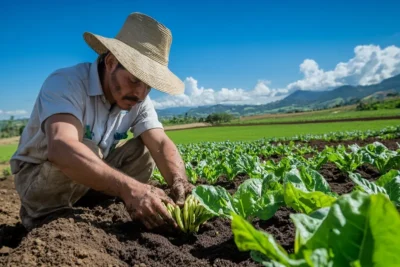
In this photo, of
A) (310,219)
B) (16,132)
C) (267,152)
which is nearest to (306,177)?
(310,219)

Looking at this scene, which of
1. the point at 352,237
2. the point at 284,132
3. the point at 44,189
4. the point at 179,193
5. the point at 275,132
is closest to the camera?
the point at 352,237

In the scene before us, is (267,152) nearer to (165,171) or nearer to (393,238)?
(165,171)

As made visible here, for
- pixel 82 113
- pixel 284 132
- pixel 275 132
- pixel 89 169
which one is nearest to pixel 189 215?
pixel 89 169

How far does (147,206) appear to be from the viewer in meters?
2.56

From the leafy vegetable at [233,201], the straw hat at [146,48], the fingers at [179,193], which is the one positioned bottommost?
the fingers at [179,193]

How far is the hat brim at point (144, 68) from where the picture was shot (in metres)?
3.08

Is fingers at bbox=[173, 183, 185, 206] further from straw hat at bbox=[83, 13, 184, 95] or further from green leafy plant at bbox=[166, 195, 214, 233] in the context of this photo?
straw hat at bbox=[83, 13, 184, 95]

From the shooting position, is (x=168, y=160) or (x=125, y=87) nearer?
(x=125, y=87)

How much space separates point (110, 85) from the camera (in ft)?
11.2

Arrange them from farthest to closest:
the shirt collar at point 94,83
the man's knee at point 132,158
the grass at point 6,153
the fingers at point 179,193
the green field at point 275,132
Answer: the green field at point 275,132, the grass at point 6,153, the man's knee at point 132,158, the shirt collar at point 94,83, the fingers at point 179,193

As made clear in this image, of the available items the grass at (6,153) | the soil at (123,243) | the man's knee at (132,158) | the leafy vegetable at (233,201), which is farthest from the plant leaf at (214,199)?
the grass at (6,153)

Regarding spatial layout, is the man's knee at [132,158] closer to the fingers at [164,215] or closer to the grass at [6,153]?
the fingers at [164,215]

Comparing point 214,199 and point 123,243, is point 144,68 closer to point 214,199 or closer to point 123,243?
point 214,199

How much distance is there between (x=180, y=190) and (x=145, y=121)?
1.10 metres
